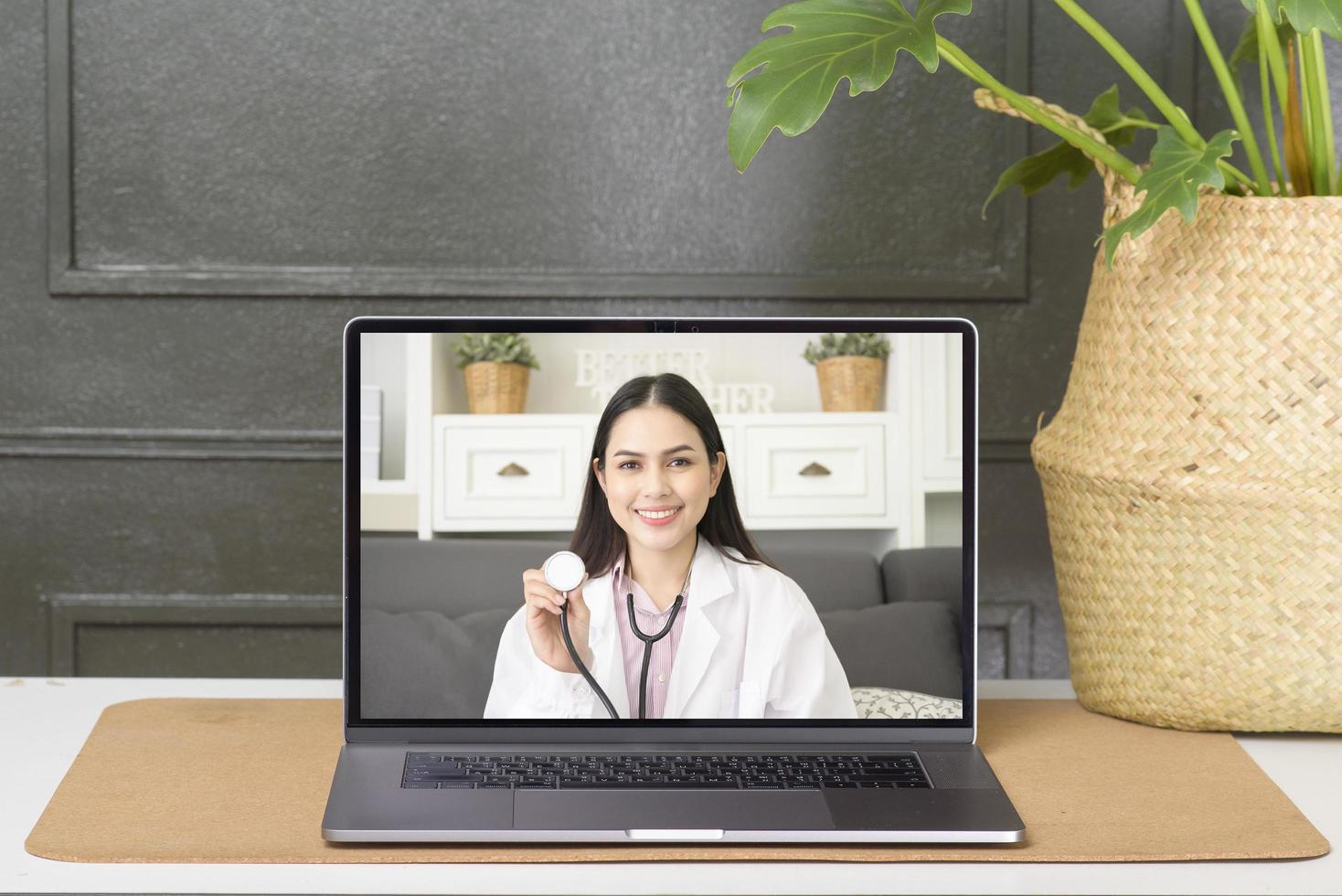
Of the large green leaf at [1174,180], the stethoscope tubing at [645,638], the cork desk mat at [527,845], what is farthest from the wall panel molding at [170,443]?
the large green leaf at [1174,180]

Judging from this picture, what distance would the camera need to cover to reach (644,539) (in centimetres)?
77

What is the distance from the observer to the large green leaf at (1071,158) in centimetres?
93

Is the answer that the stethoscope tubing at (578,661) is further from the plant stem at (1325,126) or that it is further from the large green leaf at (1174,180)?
the plant stem at (1325,126)

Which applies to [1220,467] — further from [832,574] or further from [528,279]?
[528,279]

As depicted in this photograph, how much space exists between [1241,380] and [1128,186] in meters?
0.17

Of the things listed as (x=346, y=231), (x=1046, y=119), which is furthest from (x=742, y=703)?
(x=346, y=231)

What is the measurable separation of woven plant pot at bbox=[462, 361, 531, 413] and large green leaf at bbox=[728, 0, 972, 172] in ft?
0.66

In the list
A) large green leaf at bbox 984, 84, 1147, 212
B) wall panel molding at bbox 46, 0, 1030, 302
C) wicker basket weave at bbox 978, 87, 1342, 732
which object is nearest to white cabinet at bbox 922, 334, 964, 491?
wicker basket weave at bbox 978, 87, 1342, 732

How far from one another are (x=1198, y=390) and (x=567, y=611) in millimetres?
460

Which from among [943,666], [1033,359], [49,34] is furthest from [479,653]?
[49,34]

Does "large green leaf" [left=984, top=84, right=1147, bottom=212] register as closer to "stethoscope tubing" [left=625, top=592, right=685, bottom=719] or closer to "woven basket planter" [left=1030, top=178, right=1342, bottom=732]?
"woven basket planter" [left=1030, top=178, right=1342, bottom=732]

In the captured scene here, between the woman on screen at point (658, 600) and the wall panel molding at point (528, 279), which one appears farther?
the wall panel molding at point (528, 279)

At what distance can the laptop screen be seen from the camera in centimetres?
77

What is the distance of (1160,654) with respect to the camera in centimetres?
82
